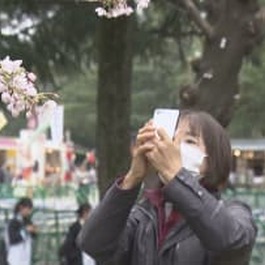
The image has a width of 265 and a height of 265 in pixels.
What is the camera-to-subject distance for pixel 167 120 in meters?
2.76

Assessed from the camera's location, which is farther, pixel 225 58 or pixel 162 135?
pixel 225 58

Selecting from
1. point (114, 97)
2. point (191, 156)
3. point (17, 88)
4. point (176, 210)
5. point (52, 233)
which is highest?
point (17, 88)

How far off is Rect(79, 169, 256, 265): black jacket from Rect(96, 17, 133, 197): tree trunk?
6.55 m

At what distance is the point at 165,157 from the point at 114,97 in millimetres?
6949

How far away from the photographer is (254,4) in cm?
866

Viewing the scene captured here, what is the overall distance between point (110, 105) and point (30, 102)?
6489 mm

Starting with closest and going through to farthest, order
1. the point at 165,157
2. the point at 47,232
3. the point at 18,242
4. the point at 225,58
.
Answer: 1. the point at 165,157
2. the point at 225,58
3. the point at 18,242
4. the point at 47,232

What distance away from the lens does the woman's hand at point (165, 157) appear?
259cm

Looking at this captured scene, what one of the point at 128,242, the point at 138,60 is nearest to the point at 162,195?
the point at 128,242

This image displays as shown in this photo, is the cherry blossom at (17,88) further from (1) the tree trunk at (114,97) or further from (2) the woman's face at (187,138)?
(1) the tree trunk at (114,97)

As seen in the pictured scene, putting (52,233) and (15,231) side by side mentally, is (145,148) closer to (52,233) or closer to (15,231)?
(15,231)

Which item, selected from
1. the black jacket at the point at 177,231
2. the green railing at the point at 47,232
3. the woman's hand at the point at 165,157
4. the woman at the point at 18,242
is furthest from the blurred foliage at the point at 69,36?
the woman's hand at the point at 165,157

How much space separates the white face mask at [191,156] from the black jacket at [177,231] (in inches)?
3.6

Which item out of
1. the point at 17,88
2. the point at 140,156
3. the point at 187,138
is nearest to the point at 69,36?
the point at 17,88
